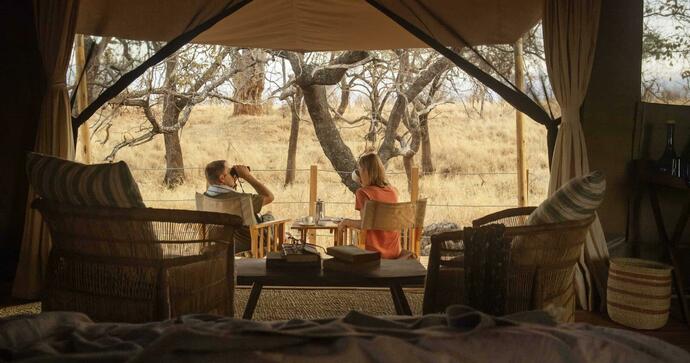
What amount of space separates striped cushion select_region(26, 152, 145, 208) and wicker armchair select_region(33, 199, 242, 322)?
5 cm

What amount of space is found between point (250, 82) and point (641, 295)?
662 centimetres

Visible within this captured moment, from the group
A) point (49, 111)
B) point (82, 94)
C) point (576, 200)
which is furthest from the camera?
point (82, 94)

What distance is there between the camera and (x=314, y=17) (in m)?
4.40

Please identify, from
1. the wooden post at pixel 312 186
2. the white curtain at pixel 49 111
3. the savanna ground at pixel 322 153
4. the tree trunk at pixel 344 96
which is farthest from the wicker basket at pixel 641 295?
the tree trunk at pixel 344 96

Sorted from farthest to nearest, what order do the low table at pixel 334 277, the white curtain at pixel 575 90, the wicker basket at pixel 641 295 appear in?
1. the white curtain at pixel 575 90
2. the wicker basket at pixel 641 295
3. the low table at pixel 334 277

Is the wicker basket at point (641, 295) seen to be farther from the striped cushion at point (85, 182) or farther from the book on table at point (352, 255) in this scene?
the striped cushion at point (85, 182)

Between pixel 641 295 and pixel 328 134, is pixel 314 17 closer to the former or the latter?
pixel 641 295

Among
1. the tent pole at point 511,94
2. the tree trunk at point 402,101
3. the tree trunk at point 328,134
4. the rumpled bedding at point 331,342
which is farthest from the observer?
the tree trunk at point 328,134

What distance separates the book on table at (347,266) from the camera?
2629mm

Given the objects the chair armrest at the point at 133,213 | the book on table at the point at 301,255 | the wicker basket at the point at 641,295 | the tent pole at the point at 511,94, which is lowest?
the wicker basket at the point at 641,295

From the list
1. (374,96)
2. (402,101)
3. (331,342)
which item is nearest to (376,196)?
(331,342)

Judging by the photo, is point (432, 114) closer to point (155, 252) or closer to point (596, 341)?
point (155, 252)

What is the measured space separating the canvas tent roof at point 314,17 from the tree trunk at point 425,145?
4.19 meters

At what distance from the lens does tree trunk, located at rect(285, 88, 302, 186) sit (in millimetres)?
8695
